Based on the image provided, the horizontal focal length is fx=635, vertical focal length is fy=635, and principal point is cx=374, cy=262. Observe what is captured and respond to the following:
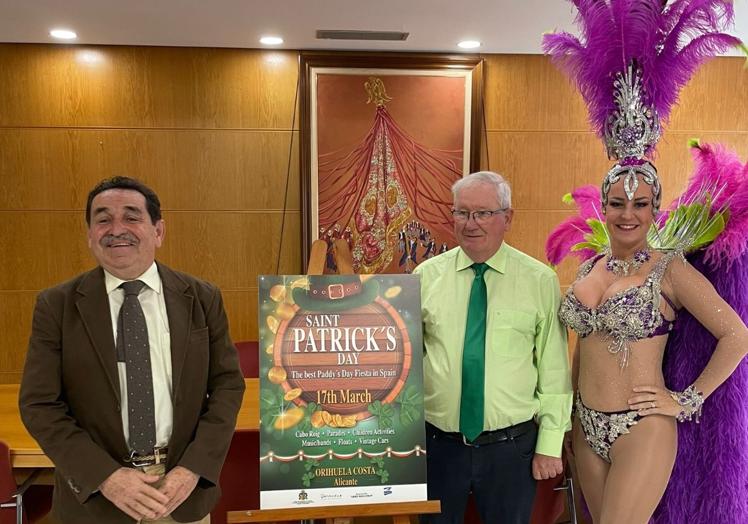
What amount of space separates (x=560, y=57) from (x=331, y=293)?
1.13m

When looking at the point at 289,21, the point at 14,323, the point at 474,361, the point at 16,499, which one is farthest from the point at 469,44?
the point at 14,323

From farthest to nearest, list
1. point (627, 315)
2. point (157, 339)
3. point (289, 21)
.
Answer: point (289, 21)
point (627, 315)
point (157, 339)

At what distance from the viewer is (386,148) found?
169 inches

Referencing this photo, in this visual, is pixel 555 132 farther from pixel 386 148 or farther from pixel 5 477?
pixel 5 477

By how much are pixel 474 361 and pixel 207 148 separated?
115 inches

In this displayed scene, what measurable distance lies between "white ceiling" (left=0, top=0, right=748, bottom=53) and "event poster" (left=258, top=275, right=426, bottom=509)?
2.10 metres

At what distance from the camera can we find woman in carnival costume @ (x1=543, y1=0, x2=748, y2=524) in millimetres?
1925

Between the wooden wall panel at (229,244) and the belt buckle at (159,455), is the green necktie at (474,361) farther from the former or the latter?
the wooden wall panel at (229,244)

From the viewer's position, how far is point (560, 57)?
2.12 m

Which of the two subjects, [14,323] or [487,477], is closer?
[487,477]

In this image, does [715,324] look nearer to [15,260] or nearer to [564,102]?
[564,102]

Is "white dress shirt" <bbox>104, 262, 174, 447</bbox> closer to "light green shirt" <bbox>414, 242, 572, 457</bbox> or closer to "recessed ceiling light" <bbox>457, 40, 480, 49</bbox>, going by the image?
"light green shirt" <bbox>414, 242, 572, 457</bbox>

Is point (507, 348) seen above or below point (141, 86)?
below

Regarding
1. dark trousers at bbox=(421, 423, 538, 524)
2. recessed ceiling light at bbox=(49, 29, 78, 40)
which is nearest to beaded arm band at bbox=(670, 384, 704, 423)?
dark trousers at bbox=(421, 423, 538, 524)
